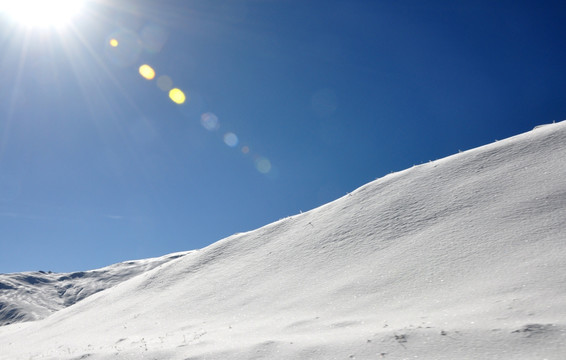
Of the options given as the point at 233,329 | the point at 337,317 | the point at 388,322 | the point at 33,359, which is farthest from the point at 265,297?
the point at 33,359

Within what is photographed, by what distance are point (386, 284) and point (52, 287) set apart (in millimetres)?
163263

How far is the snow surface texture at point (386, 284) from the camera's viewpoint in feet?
25.7

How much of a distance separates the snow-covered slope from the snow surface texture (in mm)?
107247

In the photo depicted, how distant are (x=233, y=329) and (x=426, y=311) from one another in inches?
240

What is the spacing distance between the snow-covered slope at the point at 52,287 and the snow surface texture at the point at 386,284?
107m

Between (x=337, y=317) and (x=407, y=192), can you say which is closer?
(x=337, y=317)

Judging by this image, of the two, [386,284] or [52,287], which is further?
[52,287]

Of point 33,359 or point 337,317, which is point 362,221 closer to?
point 337,317

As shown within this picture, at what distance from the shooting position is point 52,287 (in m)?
142

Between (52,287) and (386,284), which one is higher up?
(52,287)

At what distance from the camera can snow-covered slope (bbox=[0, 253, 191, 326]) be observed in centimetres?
11688

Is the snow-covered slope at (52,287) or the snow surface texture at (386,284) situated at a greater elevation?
the snow-covered slope at (52,287)

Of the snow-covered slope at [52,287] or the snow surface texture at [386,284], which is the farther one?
the snow-covered slope at [52,287]

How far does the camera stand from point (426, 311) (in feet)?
30.8
